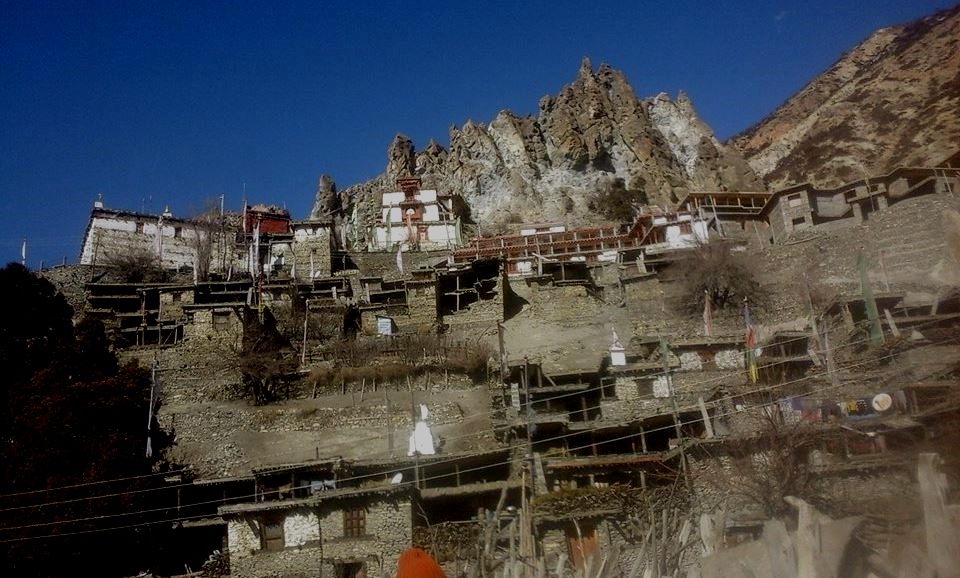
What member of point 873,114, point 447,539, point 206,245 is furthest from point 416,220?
point 873,114

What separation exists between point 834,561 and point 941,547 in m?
0.93

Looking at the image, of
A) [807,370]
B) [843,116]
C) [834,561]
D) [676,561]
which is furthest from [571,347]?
[843,116]

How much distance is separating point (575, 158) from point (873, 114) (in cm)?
3559

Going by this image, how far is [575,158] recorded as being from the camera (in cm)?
6900

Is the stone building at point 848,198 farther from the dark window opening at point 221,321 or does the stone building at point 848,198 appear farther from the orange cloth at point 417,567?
the orange cloth at point 417,567

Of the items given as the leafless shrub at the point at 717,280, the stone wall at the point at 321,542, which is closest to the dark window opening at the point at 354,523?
the stone wall at the point at 321,542

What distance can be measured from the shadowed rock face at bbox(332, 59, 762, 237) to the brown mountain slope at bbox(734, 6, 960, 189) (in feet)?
34.5

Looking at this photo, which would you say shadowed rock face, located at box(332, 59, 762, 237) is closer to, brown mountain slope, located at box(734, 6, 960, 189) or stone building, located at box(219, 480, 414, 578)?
brown mountain slope, located at box(734, 6, 960, 189)

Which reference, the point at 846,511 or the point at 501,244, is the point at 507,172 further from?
the point at 846,511

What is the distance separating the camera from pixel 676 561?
32.3 feet

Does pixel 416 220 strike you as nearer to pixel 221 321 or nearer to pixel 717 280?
pixel 221 321

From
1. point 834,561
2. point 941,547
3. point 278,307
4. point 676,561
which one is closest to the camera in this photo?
→ point 941,547

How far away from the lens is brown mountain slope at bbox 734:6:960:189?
6072 centimetres

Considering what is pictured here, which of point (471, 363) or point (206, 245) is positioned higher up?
point (206, 245)
